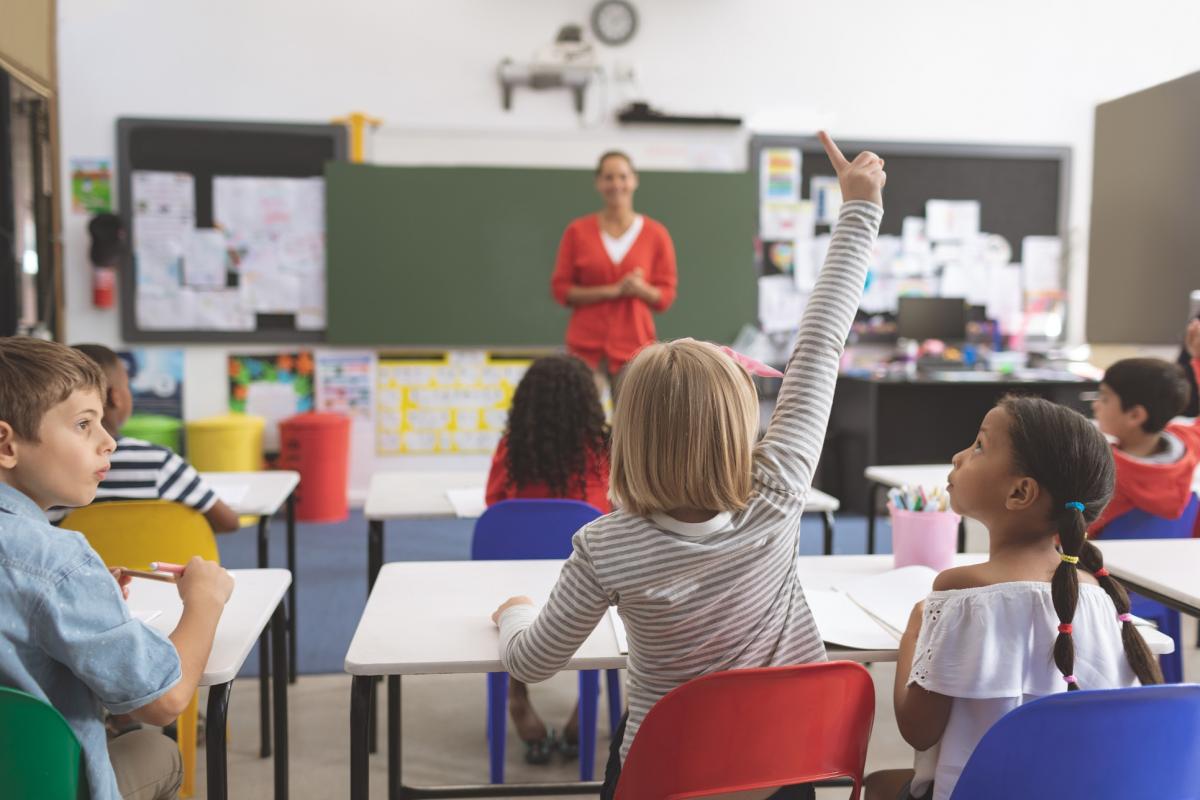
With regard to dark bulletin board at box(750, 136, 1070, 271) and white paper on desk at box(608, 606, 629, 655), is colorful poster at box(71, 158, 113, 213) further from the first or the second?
white paper on desk at box(608, 606, 629, 655)

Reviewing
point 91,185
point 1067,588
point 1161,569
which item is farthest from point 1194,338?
point 91,185

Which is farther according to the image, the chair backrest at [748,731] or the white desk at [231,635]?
the white desk at [231,635]

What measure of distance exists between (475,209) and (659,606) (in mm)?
4305

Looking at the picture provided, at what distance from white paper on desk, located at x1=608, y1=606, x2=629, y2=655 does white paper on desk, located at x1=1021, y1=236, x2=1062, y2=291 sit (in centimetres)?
504

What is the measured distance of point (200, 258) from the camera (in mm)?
5062

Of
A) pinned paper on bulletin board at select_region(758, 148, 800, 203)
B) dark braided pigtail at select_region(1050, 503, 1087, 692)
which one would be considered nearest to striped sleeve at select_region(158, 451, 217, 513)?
dark braided pigtail at select_region(1050, 503, 1087, 692)

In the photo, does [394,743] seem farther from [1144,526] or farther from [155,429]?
[155,429]

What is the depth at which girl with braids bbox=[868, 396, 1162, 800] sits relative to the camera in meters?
1.18

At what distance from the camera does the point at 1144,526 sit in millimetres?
2309

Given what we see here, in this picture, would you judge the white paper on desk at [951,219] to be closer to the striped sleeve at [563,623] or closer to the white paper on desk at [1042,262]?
the white paper on desk at [1042,262]

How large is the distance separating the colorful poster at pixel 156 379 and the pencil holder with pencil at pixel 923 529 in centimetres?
434

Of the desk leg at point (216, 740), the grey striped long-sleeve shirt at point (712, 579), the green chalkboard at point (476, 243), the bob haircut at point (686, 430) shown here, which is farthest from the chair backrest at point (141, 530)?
the green chalkboard at point (476, 243)

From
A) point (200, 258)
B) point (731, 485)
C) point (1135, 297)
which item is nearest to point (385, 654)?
point (731, 485)

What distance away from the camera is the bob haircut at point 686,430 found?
43.9 inches
